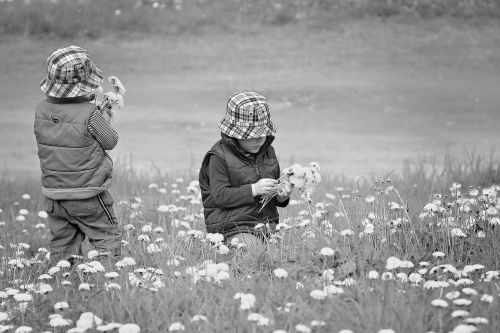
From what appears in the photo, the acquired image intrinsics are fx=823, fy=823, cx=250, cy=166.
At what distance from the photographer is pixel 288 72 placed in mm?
10922

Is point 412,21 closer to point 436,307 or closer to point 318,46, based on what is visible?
point 318,46

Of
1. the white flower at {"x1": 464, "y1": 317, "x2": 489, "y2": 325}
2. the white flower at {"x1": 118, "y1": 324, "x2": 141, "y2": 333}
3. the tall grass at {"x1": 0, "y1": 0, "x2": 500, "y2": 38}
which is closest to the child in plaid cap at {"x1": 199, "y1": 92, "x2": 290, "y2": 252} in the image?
the white flower at {"x1": 118, "y1": 324, "x2": 141, "y2": 333}

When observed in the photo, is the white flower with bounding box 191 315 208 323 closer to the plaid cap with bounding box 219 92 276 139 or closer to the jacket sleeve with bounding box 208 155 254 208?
the jacket sleeve with bounding box 208 155 254 208

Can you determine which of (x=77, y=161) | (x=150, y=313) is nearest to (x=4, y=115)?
(x=77, y=161)

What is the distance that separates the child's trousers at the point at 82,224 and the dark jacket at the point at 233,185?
2.19ft

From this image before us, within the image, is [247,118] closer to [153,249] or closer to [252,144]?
[252,144]

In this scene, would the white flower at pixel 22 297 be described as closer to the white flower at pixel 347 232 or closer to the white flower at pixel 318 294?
the white flower at pixel 318 294

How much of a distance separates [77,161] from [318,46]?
685 cm

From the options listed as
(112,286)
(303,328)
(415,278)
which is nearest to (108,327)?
(112,286)

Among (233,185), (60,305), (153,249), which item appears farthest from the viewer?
(233,185)

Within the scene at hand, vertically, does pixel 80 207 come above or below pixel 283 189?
below

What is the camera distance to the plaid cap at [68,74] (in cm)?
527

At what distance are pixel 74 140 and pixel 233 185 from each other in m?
1.11

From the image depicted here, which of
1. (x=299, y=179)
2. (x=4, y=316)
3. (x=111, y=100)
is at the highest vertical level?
(x=111, y=100)
